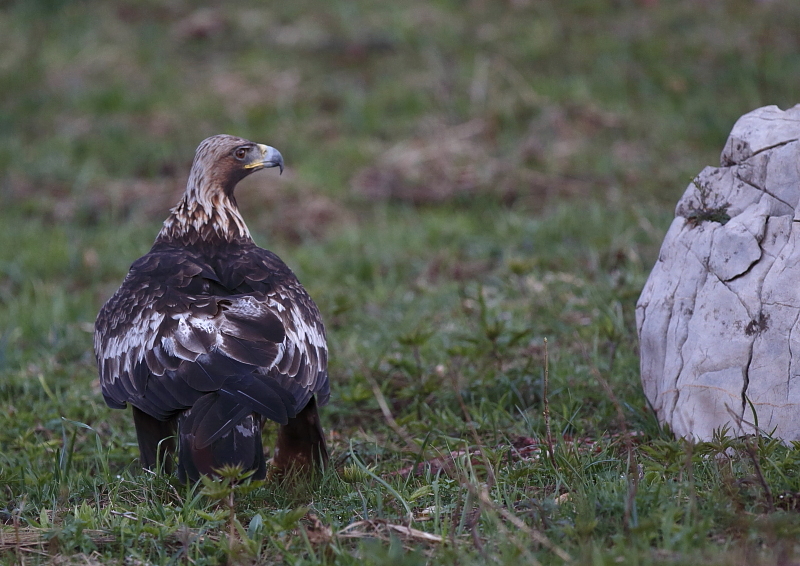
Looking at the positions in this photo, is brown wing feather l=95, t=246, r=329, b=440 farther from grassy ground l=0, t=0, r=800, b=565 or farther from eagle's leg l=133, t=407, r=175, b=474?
grassy ground l=0, t=0, r=800, b=565

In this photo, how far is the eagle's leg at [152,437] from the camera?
4035 millimetres

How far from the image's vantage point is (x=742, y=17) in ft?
38.0

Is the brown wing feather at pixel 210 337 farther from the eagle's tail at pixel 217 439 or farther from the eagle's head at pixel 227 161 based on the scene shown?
the eagle's head at pixel 227 161

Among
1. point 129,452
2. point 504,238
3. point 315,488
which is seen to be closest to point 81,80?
point 504,238

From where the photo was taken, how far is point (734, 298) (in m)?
3.68

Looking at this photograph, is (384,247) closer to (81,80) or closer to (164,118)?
(164,118)

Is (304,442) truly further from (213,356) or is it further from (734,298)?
(734,298)

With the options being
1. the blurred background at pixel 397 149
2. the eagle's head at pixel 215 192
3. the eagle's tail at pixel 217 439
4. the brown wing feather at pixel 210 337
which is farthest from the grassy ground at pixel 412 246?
the eagle's head at pixel 215 192

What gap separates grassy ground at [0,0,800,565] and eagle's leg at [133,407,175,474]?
0.20 meters

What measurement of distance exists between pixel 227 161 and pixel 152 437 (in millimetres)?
1596

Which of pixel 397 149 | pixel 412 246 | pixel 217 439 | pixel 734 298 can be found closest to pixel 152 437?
pixel 217 439

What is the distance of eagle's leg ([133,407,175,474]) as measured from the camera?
→ 4.04m

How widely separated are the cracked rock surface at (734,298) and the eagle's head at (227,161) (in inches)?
84.0

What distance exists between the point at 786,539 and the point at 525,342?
270 cm
